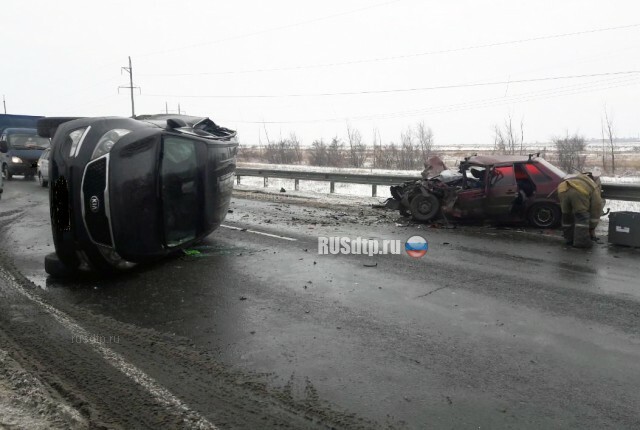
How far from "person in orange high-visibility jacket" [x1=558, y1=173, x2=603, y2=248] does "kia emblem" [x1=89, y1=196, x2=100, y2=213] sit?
741 cm

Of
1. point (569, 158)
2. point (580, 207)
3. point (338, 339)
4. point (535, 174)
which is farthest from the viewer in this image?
point (569, 158)

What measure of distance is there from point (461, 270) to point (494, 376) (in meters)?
3.13

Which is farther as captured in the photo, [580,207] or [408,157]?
[408,157]

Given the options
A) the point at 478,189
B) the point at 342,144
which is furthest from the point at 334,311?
the point at 342,144

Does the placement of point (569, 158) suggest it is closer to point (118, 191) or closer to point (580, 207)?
point (580, 207)

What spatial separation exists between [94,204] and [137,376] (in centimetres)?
266

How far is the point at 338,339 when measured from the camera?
13.7ft

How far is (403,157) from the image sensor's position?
3909 centimetres

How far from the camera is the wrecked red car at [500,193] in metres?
9.68

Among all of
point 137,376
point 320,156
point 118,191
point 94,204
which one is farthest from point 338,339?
point 320,156

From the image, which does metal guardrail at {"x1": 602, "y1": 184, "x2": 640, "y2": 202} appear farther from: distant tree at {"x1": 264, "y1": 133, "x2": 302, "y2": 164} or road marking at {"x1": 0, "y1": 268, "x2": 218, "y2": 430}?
distant tree at {"x1": 264, "y1": 133, "x2": 302, "y2": 164}

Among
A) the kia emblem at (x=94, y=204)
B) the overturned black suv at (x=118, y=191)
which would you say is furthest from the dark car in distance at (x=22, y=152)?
the kia emblem at (x=94, y=204)

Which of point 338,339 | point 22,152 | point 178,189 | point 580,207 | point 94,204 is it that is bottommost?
point 338,339

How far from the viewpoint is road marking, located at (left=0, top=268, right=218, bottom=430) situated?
2912 mm
